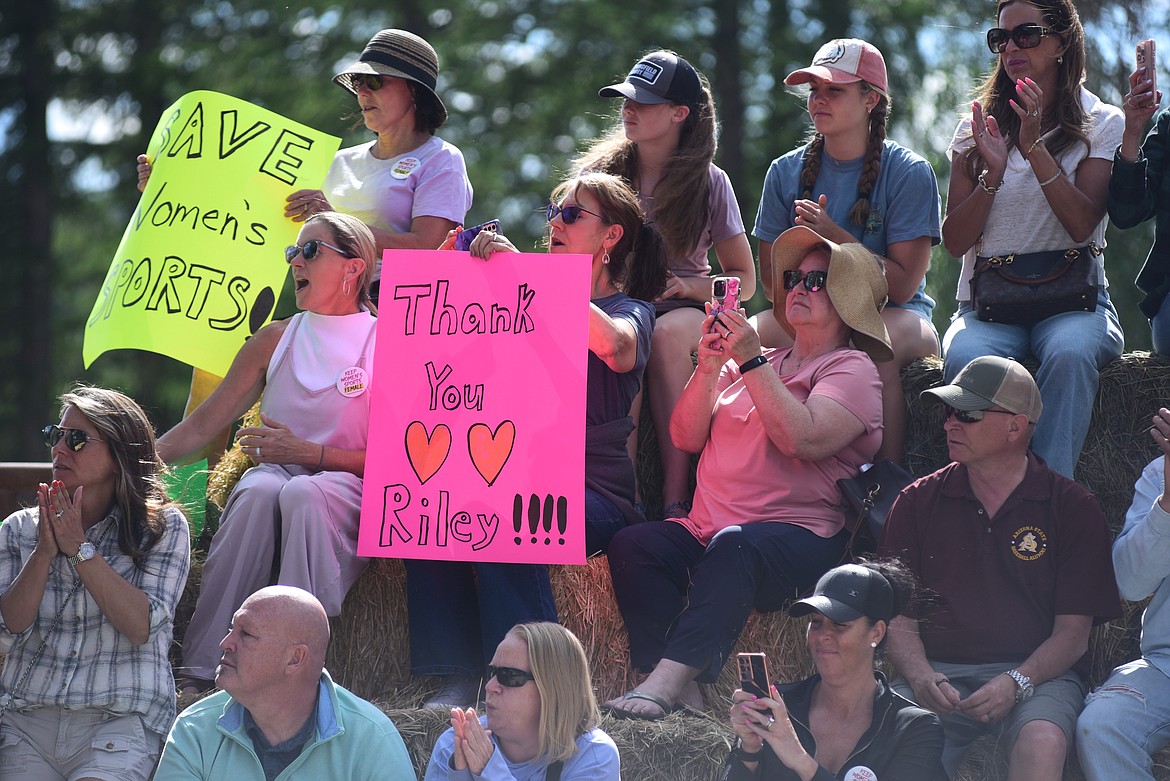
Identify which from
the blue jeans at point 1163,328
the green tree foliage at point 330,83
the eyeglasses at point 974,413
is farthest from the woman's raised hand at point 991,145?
the green tree foliage at point 330,83

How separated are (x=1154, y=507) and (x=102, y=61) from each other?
1783 cm

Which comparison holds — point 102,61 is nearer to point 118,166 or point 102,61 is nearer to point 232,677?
point 118,166

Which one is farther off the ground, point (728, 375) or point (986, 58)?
point (986, 58)

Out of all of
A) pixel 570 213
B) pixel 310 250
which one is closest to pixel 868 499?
pixel 570 213

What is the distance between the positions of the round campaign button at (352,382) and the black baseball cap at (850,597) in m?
1.89

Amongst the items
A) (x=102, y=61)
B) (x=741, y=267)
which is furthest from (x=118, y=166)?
(x=741, y=267)

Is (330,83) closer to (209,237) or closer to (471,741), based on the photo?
(209,237)

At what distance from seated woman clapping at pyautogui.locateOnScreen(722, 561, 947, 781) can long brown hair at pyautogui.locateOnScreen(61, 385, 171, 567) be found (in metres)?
1.98

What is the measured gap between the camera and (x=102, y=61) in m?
19.8

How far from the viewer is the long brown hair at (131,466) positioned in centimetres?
478

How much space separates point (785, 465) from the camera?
531 centimetres

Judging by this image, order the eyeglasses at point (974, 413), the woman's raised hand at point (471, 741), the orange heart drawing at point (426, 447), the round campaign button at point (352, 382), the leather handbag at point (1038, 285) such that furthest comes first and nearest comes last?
the leather handbag at point (1038, 285) < the round campaign button at point (352, 382) < the orange heart drawing at point (426, 447) < the eyeglasses at point (974, 413) < the woman's raised hand at point (471, 741)

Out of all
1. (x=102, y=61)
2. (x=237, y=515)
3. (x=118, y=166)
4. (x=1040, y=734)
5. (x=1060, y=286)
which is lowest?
(x=1040, y=734)

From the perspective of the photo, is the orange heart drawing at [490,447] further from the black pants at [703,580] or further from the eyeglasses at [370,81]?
the eyeglasses at [370,81]
